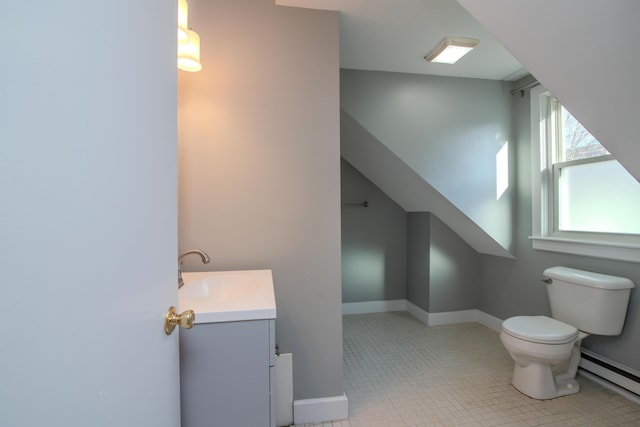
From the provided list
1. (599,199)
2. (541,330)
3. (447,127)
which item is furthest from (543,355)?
Result: (447,127)

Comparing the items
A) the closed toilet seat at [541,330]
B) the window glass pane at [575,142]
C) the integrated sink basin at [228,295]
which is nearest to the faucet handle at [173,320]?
the integrated sink basin at [228,295]

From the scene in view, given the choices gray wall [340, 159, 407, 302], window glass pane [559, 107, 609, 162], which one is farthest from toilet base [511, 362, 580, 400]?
gray wall [340, 159, 407, 302]

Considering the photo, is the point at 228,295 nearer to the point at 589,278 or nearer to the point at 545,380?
the point at 545,380

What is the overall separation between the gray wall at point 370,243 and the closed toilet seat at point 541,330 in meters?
1.51

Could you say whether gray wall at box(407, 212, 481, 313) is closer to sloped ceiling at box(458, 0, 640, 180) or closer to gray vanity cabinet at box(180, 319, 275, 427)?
sloped ceiling at box(458, 0, 640, 180)

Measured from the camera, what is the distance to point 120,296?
48cm

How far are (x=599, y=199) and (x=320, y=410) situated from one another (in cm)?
229

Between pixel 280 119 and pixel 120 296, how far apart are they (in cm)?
129

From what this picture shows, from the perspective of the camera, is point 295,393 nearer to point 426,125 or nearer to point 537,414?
point 537,414

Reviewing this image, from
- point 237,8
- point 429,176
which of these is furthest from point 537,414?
point 237,8

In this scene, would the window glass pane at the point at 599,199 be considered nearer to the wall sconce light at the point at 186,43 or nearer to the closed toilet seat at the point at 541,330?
the closed toilet seat at the point at 541,330

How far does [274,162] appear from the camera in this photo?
→ 1.59m

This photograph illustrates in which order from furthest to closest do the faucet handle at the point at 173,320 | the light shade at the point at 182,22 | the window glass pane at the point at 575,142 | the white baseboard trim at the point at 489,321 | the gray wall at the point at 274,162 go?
1. the white baseboard trim at the point at 489,321
2. the window glass pane at the point at 575,142
3. the gray wall at the point at 274,162
4. the light shade at the point at 182,22
5. the faucet handle at the point at 173,320

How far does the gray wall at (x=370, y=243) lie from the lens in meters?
3.22
